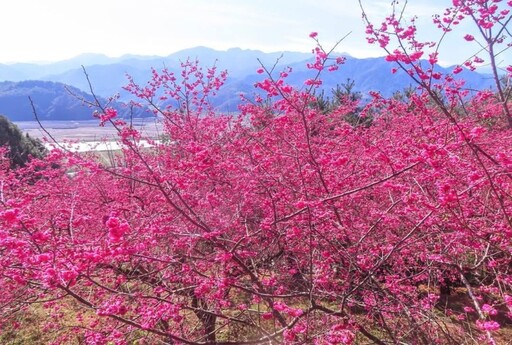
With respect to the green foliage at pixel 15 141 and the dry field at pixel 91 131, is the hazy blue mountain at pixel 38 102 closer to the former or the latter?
the dry field at pixel 91 131

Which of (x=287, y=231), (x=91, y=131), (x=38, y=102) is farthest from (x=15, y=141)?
(x=38, y=102)

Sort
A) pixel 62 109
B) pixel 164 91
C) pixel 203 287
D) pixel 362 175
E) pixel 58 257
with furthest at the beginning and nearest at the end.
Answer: pixel 62 109 → pixel 164 91 → pixel 362 175 → pixel 203 287 → pixel 58 257

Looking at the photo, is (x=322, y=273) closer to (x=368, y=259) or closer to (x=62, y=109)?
(x=368, y=259)

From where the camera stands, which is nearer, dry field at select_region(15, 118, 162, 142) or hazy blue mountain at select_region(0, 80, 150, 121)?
dry field at select_region(15, 118, 162, 142)

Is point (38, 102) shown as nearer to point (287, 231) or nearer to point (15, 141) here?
point (15, 141)

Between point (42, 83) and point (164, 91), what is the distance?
13227 centimetres

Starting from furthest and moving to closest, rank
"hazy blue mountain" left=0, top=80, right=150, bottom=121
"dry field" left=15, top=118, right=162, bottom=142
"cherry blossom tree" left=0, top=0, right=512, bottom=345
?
"hazy blue mountain" left=0, top=80, right=150, bottom=121
"dry field" left=15, top=118, right=162, bottom=142
"cherry blossom tree" left=0, top=0, right=512, bottom=345

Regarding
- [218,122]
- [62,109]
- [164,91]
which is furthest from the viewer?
[62,109]

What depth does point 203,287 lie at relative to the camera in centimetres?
384

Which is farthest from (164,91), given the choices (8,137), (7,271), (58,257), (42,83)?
(42,83)

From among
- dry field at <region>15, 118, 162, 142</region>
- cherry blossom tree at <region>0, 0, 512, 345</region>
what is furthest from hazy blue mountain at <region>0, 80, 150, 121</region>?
cherry blossom tree at <region>0, 0, 512, 345</region>

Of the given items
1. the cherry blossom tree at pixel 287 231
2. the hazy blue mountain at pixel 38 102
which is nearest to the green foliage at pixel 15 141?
the cherry blossom tree at pixel 287 231

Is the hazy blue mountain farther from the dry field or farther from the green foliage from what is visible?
the green foliage

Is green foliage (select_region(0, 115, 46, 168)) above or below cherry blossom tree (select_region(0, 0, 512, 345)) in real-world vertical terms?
below
